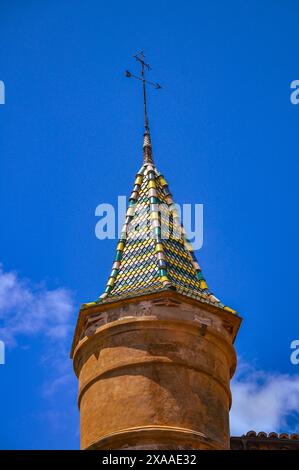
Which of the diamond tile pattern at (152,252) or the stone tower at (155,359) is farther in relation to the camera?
the diamond tile pattern at (152,252)

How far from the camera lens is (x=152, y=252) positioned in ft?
68.0

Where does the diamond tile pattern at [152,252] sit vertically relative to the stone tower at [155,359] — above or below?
above

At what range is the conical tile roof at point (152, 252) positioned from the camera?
2012 cm

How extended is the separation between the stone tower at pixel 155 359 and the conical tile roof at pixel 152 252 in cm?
2

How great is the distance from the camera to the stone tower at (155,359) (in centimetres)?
1881

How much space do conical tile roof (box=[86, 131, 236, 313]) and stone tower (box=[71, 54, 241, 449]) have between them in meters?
0.02

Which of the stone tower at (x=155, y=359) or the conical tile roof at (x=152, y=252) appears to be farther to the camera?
the conical tile roof at (x=152, y=252)

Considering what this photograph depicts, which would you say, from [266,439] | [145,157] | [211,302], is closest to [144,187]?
[145,157]

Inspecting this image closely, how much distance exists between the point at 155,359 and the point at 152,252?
1.99 metres

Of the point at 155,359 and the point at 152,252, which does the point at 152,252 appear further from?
the point at 155,359

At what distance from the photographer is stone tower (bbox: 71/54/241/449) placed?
61.7ft

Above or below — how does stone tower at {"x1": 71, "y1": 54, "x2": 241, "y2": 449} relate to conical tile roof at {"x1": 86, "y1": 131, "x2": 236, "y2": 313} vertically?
below
